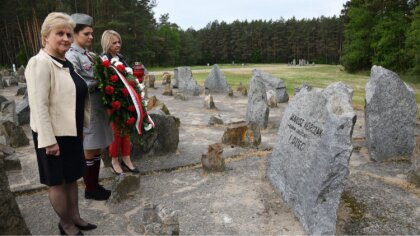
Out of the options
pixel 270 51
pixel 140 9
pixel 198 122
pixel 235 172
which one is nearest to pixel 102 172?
pixel 235 172

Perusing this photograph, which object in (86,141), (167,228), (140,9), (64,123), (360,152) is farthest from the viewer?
(140,9)

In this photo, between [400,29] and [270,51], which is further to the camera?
[270,51]

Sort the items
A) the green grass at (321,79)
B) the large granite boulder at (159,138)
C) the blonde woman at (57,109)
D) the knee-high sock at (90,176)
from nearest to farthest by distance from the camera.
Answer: the blonde woman at (57,109), the knee-high sock at (90,176), the large granite boulder at (159,138), the green grass at (321,79)

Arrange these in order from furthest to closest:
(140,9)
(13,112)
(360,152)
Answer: (140,9) → (13,112) → (360,152)

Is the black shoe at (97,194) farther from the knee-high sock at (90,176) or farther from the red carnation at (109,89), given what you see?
the red carnation at (109,89)

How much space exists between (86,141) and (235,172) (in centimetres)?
228

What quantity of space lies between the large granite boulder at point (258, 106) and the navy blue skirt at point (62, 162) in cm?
535

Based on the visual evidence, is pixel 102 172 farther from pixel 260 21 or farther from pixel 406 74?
pixel 260 21

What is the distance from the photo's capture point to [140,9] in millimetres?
35094

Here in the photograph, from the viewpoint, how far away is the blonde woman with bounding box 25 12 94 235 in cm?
286

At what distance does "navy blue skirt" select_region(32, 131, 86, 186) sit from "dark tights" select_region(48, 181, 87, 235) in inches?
4.7

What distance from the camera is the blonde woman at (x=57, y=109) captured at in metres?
2.86

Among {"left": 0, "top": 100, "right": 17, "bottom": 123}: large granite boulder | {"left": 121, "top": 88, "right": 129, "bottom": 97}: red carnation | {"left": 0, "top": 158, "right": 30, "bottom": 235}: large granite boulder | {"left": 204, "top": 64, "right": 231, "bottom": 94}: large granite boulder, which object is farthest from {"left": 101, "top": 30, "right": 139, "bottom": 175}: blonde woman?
{"left": 204, "top": 64, "right": 231, "bottom": 94}: large granite boulder

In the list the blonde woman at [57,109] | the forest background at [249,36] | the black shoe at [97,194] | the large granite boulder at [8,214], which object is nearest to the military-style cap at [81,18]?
the blonde woman at [57,109]
